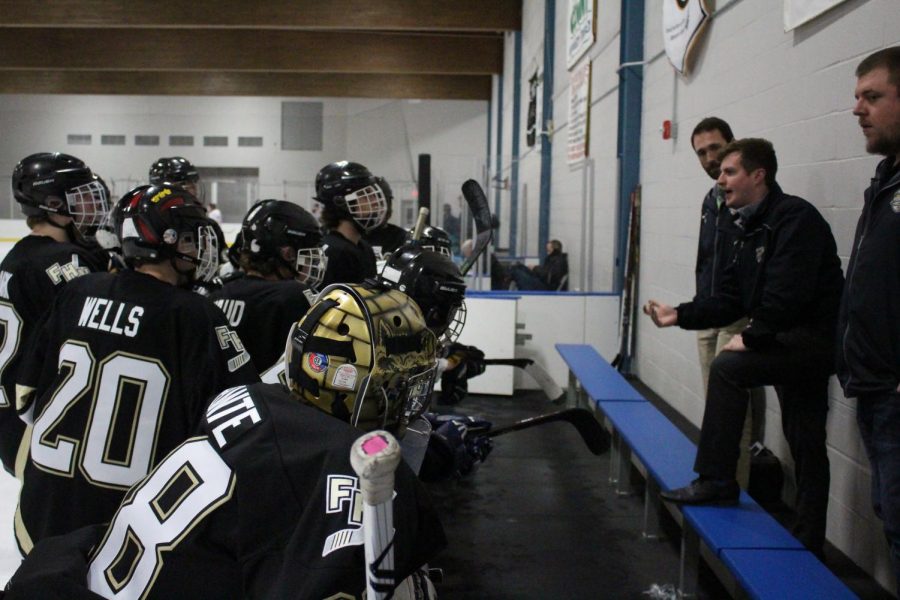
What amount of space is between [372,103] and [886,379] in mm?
18524

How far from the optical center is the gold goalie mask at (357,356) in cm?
120

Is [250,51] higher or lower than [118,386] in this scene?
higher

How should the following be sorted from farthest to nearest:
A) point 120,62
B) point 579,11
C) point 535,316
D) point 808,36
→ point 120,62, point 579,11, point 535,316, point 808,36

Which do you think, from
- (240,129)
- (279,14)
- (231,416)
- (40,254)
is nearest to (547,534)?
(40,254)

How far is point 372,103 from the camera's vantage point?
1942 cm

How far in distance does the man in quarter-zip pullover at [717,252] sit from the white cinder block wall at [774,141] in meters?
0.12

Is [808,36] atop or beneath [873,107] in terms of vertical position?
atop

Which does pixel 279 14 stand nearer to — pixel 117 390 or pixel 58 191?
pixel 58 191

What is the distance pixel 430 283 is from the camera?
2277 millimetres

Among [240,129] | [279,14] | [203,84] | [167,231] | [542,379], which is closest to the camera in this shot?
[167,231]

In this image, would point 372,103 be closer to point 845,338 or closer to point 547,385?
point 547,385

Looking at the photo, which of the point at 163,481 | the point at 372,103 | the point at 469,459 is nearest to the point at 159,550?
the point at 163,481

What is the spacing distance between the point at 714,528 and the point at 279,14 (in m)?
11.3

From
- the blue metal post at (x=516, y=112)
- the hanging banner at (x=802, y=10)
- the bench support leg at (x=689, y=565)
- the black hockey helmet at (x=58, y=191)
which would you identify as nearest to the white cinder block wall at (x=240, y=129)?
the blue metal post at (x=516, y=112)
